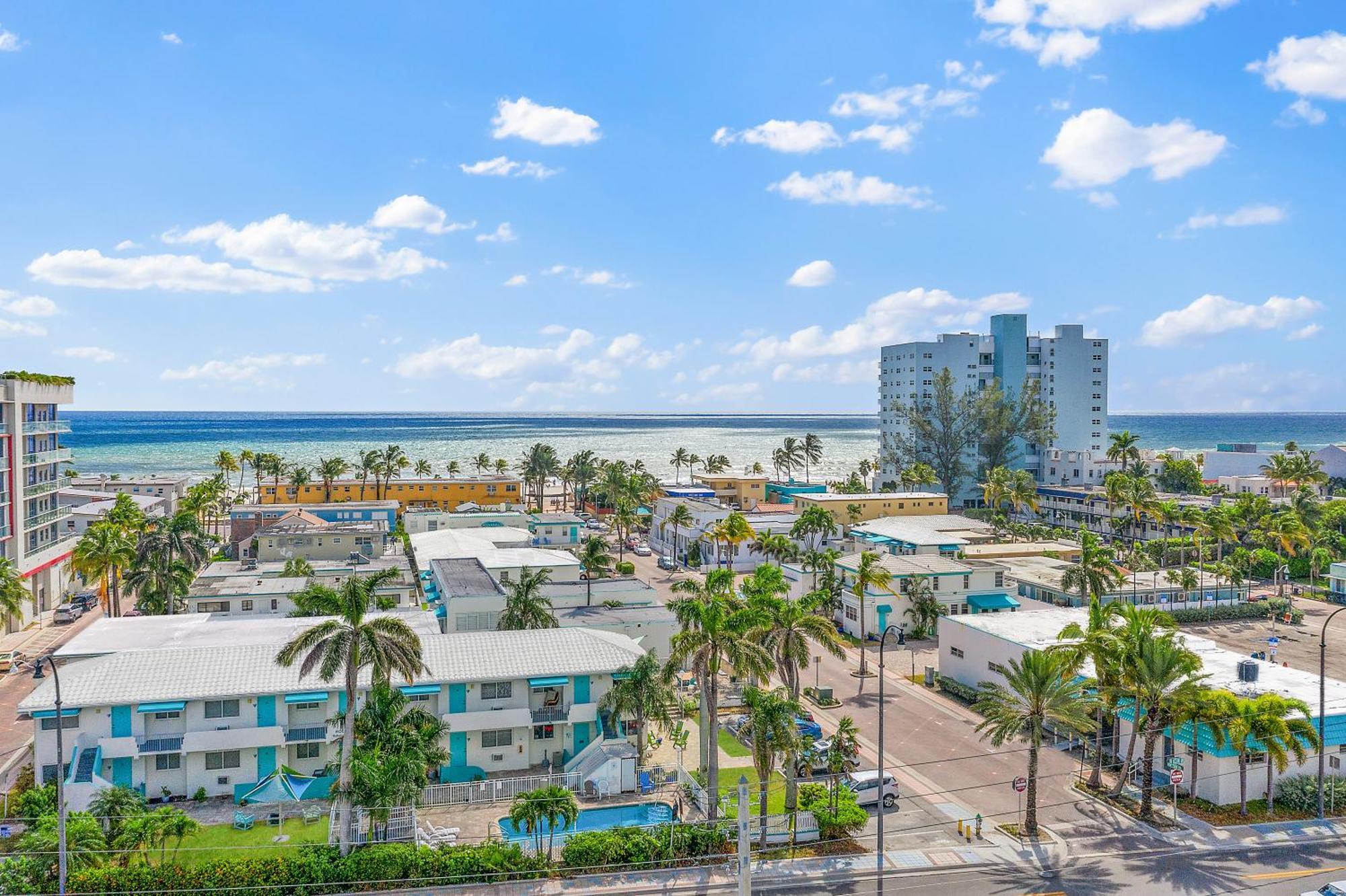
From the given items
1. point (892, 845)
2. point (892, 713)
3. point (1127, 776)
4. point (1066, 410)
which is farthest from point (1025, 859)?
point (1066, 410)

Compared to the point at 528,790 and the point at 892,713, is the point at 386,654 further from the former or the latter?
the point at 892,713

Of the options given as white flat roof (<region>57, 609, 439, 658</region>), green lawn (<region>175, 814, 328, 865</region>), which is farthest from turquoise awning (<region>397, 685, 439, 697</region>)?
white flat roof (<region>57, 609, 439, 658</region>)

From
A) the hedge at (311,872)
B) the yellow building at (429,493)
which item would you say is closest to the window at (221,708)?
the hedge at (311,872)

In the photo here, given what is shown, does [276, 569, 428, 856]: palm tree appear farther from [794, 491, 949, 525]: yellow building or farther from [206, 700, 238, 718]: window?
[794, 491, 949, 525]: yellow building

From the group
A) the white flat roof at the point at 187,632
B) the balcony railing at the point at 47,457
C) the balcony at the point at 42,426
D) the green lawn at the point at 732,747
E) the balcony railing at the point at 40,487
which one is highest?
the balcony at the point at 42,426

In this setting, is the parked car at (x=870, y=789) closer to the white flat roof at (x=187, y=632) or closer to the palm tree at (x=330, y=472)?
the white flat roof at (x=187, y=632)

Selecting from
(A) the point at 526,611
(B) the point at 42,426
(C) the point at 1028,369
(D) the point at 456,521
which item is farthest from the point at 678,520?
(C) the point at 1028,369
